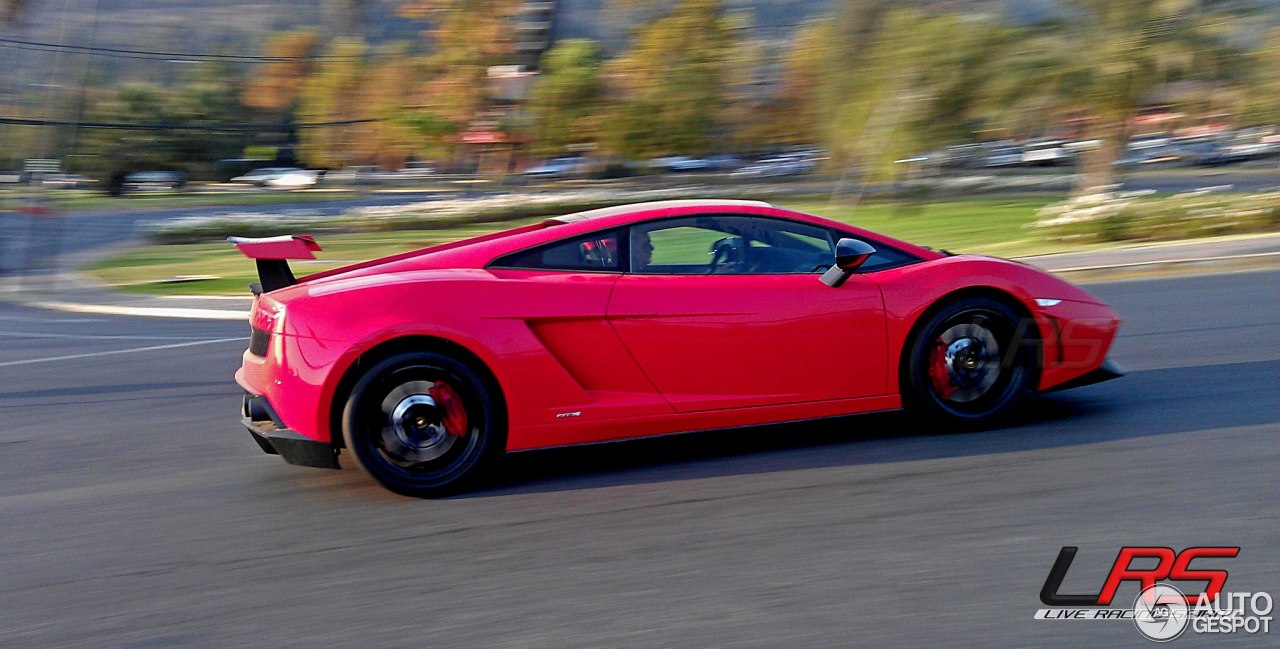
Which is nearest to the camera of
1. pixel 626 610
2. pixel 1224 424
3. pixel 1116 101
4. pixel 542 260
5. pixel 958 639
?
pixel 958 639

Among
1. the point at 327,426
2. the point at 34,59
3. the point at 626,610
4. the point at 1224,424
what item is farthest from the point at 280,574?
the point at 34,59

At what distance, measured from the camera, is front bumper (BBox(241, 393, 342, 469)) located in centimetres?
533

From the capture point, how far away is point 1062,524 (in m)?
4.65

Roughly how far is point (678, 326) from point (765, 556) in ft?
4.71

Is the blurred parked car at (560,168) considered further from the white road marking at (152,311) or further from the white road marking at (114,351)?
the white road marking at (114,351)

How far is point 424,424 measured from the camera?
5.40m

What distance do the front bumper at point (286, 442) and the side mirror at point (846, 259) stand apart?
7.99ft

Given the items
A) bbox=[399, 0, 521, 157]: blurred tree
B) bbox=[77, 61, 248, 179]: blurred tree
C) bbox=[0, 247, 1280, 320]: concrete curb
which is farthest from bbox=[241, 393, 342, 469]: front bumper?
bbox=[77, 61, 248, 179]: blurred tree

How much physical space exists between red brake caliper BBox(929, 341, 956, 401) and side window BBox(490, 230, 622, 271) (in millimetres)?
1627

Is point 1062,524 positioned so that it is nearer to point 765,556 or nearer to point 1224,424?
point 765,556

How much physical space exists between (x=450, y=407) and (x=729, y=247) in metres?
1.54

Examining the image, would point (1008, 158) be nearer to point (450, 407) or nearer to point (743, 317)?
point (743, 317)

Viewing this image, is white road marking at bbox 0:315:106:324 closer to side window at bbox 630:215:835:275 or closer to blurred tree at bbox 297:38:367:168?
side window at bbox 630:215:835:275

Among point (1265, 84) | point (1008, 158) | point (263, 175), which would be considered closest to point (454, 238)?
point (1265, 84)
